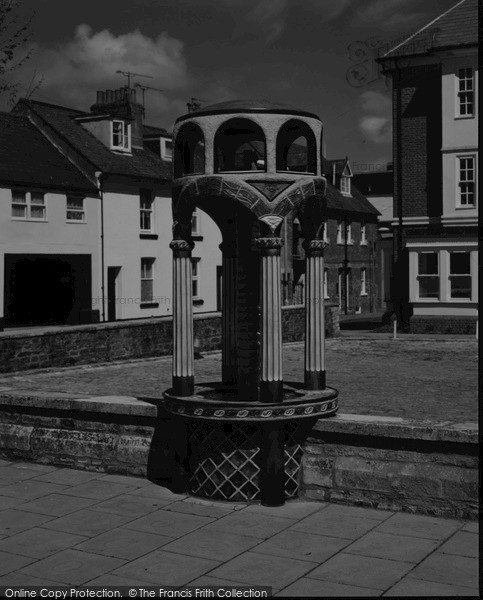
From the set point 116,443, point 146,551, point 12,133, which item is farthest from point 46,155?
point 146,551

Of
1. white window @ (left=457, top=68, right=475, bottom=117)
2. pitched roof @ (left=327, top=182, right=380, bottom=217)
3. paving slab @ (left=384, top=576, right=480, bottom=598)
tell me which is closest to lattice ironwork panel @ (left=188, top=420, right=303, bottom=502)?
paving slab @ (left=384, top=576, right=480, bottom=598)

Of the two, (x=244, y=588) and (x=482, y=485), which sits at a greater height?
(x=482, y=485)

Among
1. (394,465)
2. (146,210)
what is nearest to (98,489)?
(394,465)

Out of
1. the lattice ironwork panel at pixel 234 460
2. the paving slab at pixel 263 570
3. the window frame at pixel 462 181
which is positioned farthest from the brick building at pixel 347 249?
the paving slab at pixel 263 570

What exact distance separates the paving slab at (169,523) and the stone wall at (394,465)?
4.16 ft

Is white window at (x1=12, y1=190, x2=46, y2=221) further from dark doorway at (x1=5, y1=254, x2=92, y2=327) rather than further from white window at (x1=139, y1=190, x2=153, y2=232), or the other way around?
white window at (x1=139, y1=190, x2=153, y2=232)

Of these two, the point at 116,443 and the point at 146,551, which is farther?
the point at 116,443

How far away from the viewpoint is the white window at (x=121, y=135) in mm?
38250

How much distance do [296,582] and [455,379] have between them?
13493mm

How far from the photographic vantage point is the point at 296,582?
600 cm

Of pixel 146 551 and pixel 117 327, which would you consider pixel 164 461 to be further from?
pixel 117 327

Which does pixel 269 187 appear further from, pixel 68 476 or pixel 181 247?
pixel 68 476

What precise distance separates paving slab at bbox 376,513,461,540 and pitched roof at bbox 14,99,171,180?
2989 centimetres

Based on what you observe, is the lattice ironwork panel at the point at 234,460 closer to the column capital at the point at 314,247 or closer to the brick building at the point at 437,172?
the column capital at the point at 314,247
